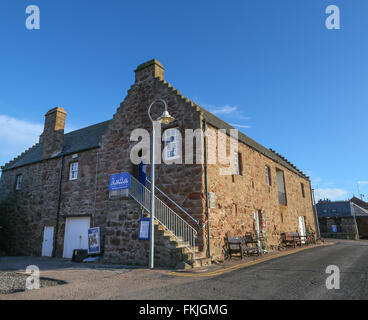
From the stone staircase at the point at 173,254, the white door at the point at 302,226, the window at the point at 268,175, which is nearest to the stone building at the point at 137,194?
the stone staircase at the point at 173,254

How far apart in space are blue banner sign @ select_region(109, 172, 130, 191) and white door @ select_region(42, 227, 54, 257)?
24.5ft

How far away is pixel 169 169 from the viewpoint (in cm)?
1164

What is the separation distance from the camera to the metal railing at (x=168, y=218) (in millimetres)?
10075

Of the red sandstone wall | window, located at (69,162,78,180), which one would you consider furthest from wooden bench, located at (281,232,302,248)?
window, located at (69,162,78,180)

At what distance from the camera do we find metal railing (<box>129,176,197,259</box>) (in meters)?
10.1

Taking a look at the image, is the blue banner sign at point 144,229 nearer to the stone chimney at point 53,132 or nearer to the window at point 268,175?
the window at point 268,175

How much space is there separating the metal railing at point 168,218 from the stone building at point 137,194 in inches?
1.7

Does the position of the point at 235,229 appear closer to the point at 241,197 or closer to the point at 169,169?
the point at 241,197

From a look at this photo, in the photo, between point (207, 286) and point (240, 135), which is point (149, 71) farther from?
point (207, 286)

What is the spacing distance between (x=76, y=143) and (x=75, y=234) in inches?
253

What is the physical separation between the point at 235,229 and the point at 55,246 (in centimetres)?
1096

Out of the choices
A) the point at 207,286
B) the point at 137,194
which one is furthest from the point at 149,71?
the point at 207,286

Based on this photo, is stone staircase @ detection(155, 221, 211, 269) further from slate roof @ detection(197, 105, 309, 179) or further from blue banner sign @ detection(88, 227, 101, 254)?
slate roof @ detection(197, 105, 309, 179)
